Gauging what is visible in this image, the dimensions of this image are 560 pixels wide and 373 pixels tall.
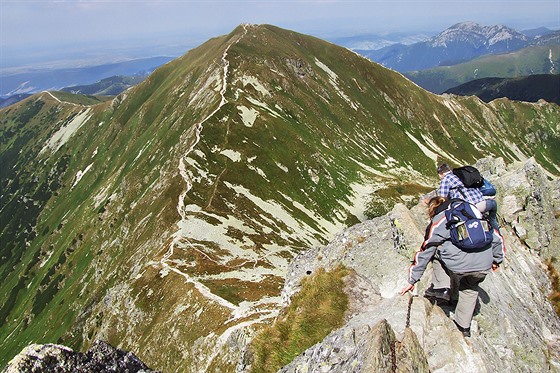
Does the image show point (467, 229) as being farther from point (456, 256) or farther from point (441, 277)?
point (441, 277)

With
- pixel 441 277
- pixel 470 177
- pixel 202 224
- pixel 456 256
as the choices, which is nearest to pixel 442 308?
pixel 441 277

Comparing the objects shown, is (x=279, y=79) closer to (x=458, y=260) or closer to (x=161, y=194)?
(x=161, y=194)

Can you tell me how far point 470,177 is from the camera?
45.3 feet

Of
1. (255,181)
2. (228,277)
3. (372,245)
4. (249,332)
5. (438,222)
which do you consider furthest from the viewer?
(255,181)

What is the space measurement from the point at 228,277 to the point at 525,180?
4451 cm

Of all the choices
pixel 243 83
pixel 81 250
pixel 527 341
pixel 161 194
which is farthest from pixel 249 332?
pixel 243 83

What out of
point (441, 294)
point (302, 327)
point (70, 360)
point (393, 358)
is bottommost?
point (70, 360)

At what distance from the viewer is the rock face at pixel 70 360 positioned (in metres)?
17.8

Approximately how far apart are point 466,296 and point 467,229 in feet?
11.4

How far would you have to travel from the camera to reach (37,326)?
4916 inches

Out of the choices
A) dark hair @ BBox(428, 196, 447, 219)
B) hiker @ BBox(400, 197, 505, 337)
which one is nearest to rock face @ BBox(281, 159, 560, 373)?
hiker @ BBox(400, 197, 505, 337)

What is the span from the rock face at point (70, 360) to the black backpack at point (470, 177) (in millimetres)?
19169

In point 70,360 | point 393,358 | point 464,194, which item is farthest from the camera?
point 70,360

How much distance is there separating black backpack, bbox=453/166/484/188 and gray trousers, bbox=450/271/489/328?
3.38 metres
